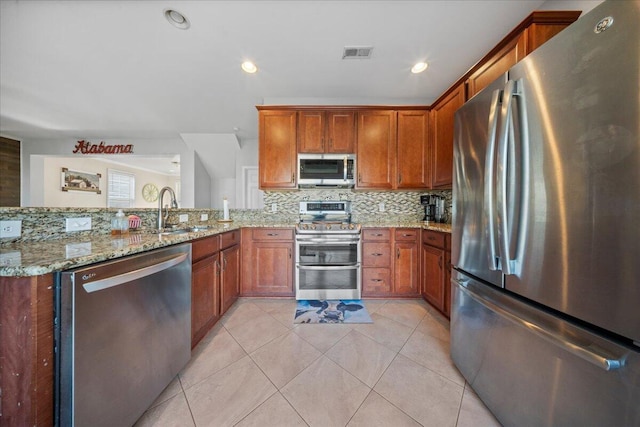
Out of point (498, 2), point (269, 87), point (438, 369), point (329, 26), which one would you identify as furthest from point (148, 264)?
point (498, 2)

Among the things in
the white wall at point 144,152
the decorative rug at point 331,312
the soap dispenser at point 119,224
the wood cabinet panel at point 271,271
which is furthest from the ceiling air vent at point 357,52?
the white wall at point 144,152

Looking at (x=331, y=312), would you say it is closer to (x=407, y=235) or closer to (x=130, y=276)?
(x=407, y=235)

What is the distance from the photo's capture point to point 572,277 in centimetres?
74

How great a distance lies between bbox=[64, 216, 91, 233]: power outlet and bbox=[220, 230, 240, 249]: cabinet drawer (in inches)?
33.2

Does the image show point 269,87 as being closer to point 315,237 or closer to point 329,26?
point 329,26

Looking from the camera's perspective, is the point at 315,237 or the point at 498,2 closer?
the point at 498,2

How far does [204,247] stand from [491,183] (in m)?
1.92

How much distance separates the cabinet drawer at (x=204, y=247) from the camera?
147 cm

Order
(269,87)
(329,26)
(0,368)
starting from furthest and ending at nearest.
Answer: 1. (269,87)
2. (329,26)
3. (0,368)

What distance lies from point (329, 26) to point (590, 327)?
2.44 meters

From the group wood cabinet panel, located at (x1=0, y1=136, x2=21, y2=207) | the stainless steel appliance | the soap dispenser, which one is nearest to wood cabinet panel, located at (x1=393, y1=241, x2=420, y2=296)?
the stainless steel appliance

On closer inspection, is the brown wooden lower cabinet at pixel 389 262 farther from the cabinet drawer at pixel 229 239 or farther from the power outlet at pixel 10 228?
the power outlet at pixel 10 228

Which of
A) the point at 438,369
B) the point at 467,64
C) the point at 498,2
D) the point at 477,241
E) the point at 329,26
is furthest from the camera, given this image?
the point at 467,64

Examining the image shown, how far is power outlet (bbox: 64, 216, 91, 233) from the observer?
4.15 ft
